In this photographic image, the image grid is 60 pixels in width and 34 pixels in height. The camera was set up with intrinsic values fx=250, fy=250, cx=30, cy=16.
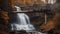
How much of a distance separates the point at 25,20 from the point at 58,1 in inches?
45.7

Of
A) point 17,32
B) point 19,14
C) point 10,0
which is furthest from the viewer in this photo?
point 19,14

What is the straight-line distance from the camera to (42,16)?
22.5 ft

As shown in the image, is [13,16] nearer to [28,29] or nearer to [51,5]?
[28,29]

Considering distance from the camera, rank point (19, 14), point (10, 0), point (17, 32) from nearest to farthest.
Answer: point (17, 32), point (10, 0), point (19, 14)

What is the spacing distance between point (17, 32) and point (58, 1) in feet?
4.30

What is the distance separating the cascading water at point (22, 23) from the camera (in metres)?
6.41

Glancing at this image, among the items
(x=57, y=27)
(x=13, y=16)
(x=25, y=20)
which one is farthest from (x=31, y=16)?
(x=57, y=27)

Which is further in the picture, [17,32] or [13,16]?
[13,16]

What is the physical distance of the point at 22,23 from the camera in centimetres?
676

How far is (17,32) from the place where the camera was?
19.3ft

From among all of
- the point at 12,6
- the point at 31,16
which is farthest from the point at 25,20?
the point at 12,6

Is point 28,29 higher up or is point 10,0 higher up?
point 10,0

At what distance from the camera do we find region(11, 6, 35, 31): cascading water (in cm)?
641

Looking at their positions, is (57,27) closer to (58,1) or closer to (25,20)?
(58,1)
